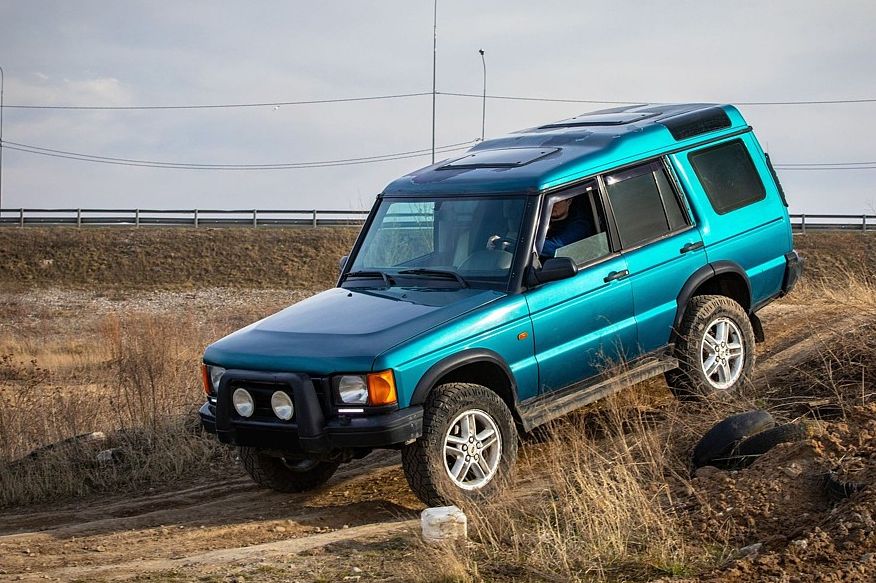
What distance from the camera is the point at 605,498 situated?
20.9ft

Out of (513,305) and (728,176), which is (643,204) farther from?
(513,305)

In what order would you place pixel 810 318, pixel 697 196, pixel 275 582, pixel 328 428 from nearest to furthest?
1. pixel 275 582
2. pixel 328 428
3. pixel 697 196
4. pixel 810 318

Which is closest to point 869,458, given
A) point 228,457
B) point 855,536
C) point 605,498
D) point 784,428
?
point 784,428

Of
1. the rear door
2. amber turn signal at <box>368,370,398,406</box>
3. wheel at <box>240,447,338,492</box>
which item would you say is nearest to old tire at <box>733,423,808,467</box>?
the rear door

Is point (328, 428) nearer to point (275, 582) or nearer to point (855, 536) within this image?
point (275, 582)

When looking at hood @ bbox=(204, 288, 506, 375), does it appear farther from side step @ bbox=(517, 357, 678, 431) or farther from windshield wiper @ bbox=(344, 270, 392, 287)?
side step @ bbox=(517, 357, 678, 431)

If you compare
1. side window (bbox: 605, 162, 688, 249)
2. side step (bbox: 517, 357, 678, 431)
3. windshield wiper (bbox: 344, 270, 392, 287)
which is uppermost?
side window (bbox: 605, 162, 688, 249)

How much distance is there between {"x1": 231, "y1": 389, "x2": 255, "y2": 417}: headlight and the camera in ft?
23.6

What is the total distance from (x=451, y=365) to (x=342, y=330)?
0.74 meters

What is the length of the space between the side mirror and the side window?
1.02 meters

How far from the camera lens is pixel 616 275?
8156 millimetres

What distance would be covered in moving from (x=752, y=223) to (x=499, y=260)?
280 centimetres

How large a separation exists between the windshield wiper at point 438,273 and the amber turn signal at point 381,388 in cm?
116

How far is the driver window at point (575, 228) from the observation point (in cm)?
789
